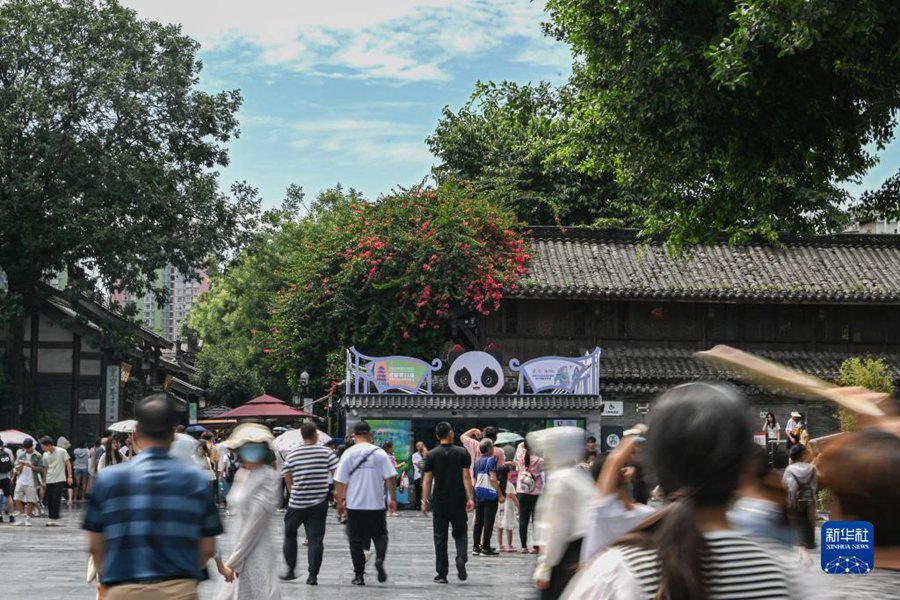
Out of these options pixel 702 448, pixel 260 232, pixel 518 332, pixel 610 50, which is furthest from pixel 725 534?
pixel 260 232

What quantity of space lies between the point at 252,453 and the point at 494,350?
975 inches

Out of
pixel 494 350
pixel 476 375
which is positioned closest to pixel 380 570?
pixel 476 375

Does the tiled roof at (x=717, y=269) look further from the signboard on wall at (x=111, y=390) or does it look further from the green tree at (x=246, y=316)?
the green tree at (x=246, y=316)

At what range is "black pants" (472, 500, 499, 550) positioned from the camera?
18.8 metres

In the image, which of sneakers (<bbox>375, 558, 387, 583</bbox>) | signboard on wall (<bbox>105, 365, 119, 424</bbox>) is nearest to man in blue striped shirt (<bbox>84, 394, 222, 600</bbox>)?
sneakers (<bbox>375, 558, 387, 583</bbox>)

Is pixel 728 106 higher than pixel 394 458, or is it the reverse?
pixel 728 106

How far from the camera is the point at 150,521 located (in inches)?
247

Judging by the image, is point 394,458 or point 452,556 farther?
point 394,458

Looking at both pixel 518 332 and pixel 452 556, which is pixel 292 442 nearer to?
pixel 452 556

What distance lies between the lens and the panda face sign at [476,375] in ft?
102

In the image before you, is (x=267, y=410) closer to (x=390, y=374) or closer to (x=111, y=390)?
(x=111, y=390)

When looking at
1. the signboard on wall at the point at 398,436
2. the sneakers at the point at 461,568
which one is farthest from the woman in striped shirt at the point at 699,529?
the signboard on wall at the point at 398,436

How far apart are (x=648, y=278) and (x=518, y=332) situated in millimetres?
3982

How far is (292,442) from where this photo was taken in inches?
948
